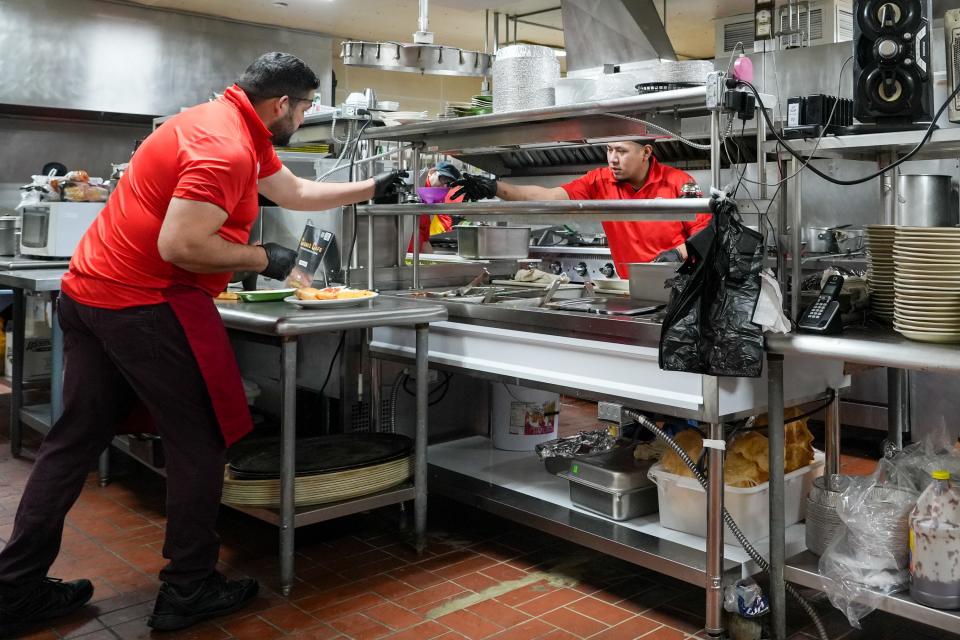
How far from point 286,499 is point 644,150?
241 centimetres

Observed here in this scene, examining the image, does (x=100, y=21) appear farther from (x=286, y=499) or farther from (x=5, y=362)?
(x=286, y=499)

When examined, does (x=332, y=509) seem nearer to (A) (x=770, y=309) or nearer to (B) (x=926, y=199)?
(A) (x=770, y=309)

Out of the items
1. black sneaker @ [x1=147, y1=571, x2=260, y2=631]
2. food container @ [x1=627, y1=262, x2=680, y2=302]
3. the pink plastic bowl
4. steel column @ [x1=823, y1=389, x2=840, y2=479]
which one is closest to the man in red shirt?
the pink plastic bowl

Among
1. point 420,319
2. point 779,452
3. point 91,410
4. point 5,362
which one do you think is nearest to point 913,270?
point 779,452

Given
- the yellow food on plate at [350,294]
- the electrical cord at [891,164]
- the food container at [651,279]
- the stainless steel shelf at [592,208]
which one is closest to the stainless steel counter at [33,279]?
the yellow food on plate at [350,294]

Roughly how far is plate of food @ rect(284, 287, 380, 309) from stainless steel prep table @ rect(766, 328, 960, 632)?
1477 mm

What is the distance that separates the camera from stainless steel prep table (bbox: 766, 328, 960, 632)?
2068 mm

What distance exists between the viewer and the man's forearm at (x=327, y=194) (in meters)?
3.25

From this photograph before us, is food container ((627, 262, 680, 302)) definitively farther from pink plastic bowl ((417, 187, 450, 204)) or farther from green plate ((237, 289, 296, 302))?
green plate ((237, 289, 296, 302))

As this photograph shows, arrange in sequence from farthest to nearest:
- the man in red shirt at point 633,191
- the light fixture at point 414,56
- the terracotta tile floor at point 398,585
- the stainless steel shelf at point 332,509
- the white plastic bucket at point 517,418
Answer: the man in red shirt at point 633,191 < the white plastic bucket at point 517,418 < the light fixture at point 414,56 < the stainless steel shelf at point 332,509 < the terracotta tile floor at point 398,585

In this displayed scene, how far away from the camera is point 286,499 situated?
2.84m

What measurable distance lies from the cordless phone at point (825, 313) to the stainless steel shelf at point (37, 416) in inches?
142

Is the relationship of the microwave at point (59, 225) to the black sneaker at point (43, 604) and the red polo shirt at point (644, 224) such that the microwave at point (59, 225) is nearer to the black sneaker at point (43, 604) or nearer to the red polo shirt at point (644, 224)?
the black sneaker at point (43, 604)

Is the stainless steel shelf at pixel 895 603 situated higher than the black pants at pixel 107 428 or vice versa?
the black pants at pixel 107 428
